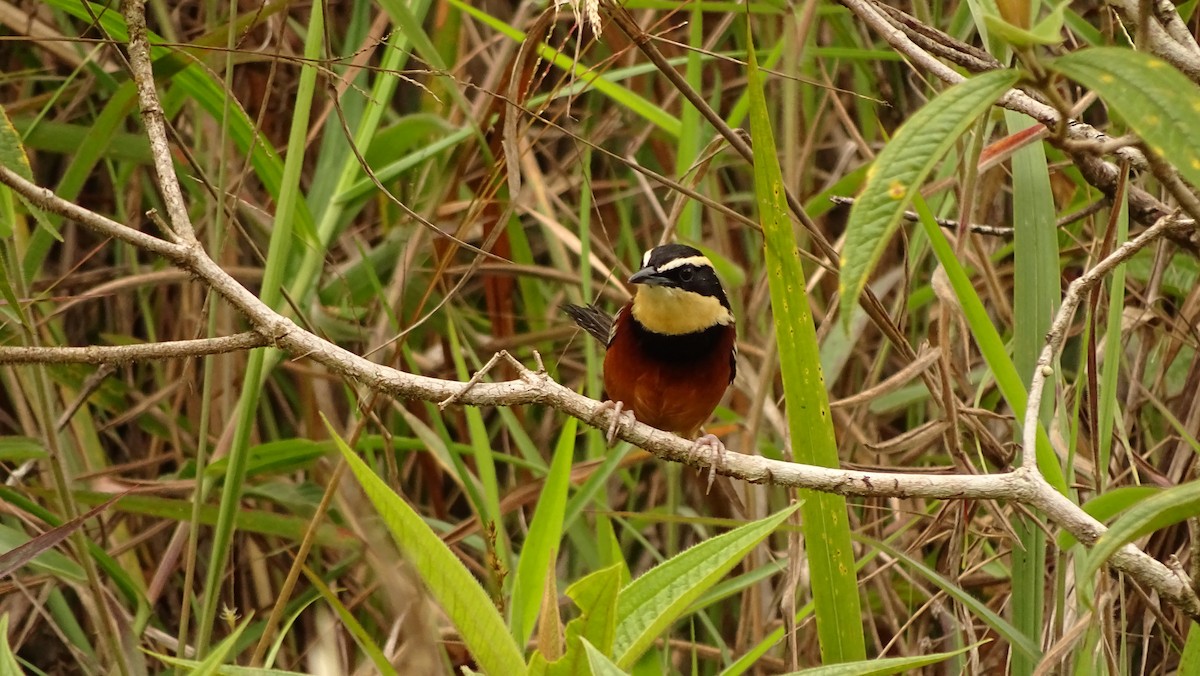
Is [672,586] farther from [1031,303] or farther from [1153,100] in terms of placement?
[1031,303]

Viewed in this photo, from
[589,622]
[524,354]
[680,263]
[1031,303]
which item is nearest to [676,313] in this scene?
[680,263]

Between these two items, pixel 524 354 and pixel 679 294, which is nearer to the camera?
pixel 679 294

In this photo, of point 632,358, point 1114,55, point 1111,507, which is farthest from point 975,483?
point 632,358

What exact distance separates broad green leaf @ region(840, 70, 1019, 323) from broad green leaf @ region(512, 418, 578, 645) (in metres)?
1.08

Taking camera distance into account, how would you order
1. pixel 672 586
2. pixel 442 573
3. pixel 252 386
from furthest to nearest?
pixel 252 386 < pixel 672 586 < pixel 442 573

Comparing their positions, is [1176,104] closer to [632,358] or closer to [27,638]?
[632,358]

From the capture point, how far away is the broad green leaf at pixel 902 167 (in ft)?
4.05

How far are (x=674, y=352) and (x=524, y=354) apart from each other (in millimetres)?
970

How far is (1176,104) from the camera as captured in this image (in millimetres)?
1181

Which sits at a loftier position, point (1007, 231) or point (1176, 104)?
point (1176, 104)

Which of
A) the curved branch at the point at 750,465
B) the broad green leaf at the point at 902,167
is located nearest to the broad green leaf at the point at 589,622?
the curved branch at the point at 750,465

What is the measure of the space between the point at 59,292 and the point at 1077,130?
3.07 m

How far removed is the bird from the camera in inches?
135

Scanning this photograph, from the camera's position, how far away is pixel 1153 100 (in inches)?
47.0
